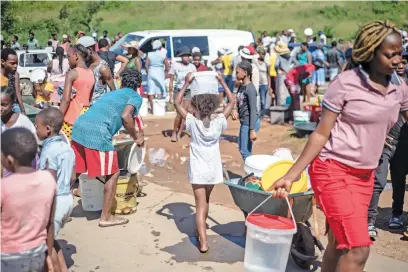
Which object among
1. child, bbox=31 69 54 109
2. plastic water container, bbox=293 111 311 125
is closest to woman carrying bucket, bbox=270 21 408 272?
plastic water container, bbox=293 111 311 125

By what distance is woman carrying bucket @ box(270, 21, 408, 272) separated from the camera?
3.82 meters

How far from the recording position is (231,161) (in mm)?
10031

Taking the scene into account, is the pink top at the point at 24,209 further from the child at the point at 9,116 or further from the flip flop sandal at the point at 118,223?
the flip flop sandal at the point at 118,223

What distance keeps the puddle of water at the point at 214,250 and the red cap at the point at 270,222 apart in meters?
1.11

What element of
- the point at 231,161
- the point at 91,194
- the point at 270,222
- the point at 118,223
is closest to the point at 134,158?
the point at 91,194

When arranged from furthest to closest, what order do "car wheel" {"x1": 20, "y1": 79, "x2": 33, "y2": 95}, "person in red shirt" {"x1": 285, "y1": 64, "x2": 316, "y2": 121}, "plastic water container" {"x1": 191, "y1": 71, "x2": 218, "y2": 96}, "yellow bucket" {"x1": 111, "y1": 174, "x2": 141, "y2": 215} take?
1. "car wheel" {"x1": 20, "y1": 79, "x2": 33, "y2": 95}
2. "person in red shirt" {"x1": 285, "y1": 64, "x2": 316, "y2": 121}
3. "plastic water container" {"x1": 191, "y1": 71, "x2": 218, "y2": 96}
4. "yellow bucket" {"x1": 111, "y1": 174, "x2": 141, "y2": 215}

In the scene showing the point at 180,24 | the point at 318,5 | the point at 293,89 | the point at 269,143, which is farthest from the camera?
the point at 318,5

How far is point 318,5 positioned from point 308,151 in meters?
45.1

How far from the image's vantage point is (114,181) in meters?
6.21

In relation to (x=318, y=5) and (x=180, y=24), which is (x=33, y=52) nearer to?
(x=180, y=24)

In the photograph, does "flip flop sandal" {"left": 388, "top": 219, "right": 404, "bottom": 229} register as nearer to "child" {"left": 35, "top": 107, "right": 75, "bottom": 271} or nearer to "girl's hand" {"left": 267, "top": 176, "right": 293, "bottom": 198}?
"girl's hand" {"left": 267, "top": 176, "right": 293, "bottom": 198}

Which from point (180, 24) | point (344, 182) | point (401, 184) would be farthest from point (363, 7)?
point (344, 182)

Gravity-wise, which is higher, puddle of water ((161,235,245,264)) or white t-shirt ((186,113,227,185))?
white t-shirt ((186,113,227,185))

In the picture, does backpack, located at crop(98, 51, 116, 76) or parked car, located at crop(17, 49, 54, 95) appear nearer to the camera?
backpack, located at crop(98, 51, 116, 76)
